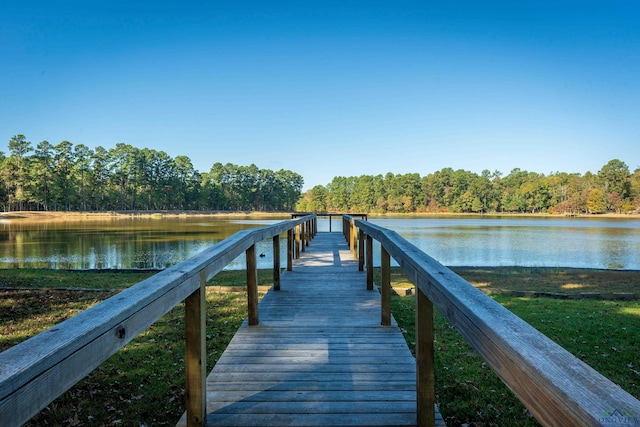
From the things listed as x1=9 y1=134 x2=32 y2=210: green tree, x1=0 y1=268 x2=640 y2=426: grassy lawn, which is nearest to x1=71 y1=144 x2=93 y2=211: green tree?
x1=9 y1=134 x2=32 y2=210: green tree

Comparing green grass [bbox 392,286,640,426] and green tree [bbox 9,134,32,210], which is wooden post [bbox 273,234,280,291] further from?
green tree [bbox 9,134,32,210]

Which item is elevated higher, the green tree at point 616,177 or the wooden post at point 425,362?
the green tree at point 616,177

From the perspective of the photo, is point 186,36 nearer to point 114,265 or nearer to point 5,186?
point 114,265

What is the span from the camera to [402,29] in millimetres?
48719

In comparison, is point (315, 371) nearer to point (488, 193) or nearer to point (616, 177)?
point (616, 177)

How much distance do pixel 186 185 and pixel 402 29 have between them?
52345 millimetres

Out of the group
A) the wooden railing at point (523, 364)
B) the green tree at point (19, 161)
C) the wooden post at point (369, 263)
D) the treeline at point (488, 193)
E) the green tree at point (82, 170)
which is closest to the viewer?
the wooden railing at point (523, 364)

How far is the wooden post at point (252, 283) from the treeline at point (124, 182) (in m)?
67.5

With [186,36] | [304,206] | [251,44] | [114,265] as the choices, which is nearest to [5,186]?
[186,36]

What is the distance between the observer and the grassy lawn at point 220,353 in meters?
3.05

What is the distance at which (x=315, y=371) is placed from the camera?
2.95 m

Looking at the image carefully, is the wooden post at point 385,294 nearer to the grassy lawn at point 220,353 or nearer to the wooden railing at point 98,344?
the grassy lawn at point 220,353

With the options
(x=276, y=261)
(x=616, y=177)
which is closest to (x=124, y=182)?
(x=276, y=261)

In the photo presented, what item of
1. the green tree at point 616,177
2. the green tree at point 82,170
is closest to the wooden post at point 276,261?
the green tree at point 82,170
